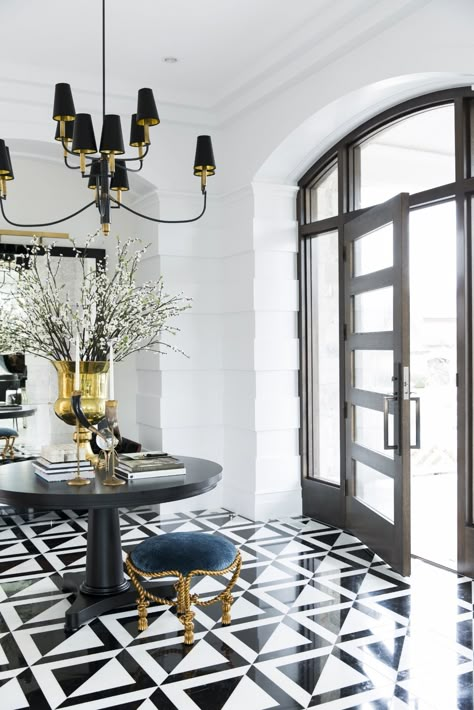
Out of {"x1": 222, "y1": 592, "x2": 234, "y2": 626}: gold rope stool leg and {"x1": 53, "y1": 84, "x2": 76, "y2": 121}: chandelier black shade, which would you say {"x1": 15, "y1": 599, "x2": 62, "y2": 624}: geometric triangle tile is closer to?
{"x1": 222, "y1": 592, "x2": 234, "y2": 626}: gold rope stool leg

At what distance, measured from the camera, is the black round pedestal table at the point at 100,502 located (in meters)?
2.89

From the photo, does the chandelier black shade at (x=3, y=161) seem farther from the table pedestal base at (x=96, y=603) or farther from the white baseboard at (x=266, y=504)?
the white baseboard at (x=266, y=504)

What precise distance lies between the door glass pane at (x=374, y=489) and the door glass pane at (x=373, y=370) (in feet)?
1.67

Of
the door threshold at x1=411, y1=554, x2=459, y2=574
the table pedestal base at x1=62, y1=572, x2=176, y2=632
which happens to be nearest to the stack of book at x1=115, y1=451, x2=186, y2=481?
the table pedestal base at x1=62, y1=572, x2=176, y2=632

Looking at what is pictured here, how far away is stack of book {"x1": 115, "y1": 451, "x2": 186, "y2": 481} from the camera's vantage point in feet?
10.4

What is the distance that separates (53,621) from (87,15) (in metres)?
3.29

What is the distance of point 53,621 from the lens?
10.8ft

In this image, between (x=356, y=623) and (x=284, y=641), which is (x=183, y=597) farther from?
(x=356, y=623)

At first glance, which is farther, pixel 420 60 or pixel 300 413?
pixel 300 413

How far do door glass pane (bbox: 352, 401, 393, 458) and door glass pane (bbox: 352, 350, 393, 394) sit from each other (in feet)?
0.50

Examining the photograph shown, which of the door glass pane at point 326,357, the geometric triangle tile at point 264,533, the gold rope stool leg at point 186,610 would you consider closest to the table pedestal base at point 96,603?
the gold rope stool leg at point 186,610

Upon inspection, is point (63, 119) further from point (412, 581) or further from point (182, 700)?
point (412, 581)

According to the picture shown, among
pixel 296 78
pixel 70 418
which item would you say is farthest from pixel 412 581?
pixel 296 78

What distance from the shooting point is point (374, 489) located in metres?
4.36
